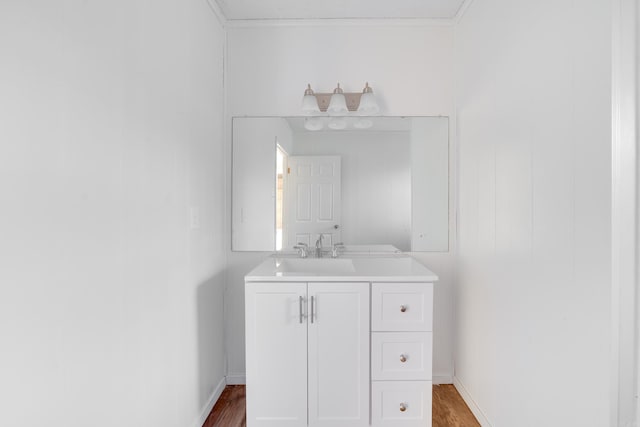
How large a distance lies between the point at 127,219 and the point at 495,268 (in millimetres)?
1679

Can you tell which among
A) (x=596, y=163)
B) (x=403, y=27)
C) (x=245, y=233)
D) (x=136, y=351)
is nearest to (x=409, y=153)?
(x=403, y=27)

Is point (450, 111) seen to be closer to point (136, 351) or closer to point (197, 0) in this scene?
point (197, 0)

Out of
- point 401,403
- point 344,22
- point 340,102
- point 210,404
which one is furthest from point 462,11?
point 210,404

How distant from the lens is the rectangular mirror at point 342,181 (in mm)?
2520

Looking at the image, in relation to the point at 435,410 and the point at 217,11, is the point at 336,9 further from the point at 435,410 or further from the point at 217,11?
the point at 435,410

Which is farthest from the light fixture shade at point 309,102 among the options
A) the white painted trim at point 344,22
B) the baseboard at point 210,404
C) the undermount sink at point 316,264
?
the baseboard at point 210,404

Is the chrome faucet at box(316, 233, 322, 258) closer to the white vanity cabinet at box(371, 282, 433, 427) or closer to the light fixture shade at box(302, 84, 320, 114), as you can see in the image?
the white vanity cabinet at box(371, 282, 433, 427)

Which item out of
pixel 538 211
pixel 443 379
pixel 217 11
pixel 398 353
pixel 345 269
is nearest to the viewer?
pixel 538 211

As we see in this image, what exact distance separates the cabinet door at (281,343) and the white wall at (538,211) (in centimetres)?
98

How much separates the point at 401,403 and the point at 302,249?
42.4 inches

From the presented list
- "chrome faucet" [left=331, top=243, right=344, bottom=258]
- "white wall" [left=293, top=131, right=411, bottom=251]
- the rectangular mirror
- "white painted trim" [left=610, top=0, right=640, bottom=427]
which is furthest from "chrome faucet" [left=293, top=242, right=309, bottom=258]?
"white painted trim" [left=610, top=0, right=640, bottom=427]

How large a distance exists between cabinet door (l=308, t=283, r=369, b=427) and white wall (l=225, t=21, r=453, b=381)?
854 millimetres

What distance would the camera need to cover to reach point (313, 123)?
2.52 metres

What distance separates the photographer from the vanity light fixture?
7.86ft
